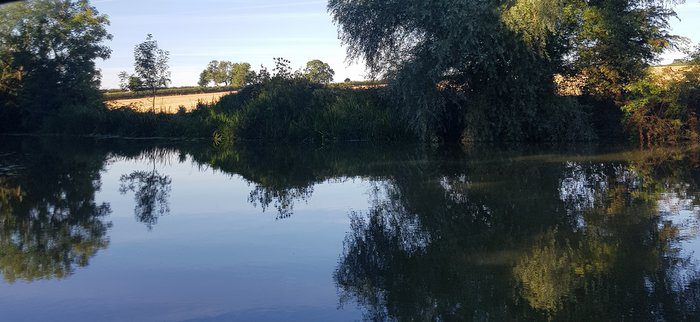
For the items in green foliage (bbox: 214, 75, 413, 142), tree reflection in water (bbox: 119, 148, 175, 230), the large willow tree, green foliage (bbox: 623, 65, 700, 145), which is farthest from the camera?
green foliage (bbox: 214, 75, 413, 142)

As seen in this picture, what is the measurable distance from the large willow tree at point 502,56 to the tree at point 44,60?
23.1 m

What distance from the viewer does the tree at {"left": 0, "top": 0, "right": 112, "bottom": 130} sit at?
41.8m

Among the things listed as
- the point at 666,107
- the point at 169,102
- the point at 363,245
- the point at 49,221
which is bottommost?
the point at 49,221

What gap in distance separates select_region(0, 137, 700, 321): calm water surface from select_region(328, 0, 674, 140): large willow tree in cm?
775

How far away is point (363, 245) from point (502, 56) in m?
16.9

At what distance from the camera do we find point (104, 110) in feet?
134

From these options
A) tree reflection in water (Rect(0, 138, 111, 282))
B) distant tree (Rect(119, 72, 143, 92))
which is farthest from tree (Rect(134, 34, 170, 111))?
tree reflection in water (Rect(0, 138, 111, 282))

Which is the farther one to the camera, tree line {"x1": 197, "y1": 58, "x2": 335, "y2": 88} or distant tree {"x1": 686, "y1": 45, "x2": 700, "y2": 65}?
tree line {"x1": 197, "y1": 58, "x2": 335, "y2": 88}

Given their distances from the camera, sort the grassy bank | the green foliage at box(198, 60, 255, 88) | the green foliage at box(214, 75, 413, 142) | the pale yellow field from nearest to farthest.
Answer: the green foliage at box(214, 75, 413, 142) < the grassy bank < the pale yellow field < the green foliage at box(198, 60, 255, 88)

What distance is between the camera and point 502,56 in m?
24.0

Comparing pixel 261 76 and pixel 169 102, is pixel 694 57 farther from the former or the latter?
pixel 169 102

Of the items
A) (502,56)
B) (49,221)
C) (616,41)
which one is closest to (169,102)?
(502,56)

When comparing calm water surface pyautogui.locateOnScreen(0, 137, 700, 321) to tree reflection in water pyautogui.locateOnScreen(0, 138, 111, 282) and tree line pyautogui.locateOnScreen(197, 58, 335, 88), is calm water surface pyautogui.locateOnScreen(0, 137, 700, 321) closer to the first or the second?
tree reflection in water pyautogui.locateOnScreen(0, 138, 111, 282)

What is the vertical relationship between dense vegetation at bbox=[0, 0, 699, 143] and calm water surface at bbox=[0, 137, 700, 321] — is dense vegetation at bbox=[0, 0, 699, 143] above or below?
above
